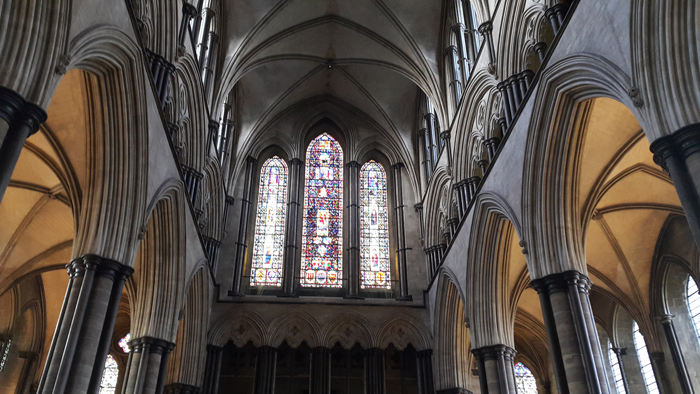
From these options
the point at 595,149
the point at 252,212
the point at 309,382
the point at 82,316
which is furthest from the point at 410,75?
the point at 82,316

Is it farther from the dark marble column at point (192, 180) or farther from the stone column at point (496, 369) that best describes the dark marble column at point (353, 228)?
the dark marble column at point (192, 180)

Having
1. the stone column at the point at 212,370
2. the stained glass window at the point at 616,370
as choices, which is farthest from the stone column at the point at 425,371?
the stone column at the point at 212,370

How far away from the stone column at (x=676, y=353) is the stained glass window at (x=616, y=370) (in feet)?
7.80

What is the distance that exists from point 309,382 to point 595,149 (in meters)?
10.3

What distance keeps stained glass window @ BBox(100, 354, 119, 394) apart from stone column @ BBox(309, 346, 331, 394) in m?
7.04

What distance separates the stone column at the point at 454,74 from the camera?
1551 centimetres

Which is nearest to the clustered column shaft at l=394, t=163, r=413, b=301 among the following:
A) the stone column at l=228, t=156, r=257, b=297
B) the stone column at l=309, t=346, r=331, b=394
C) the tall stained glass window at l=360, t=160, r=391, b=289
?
the tall stained glass window at l=360, t=160, r=391, b=289

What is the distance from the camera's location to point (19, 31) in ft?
20.3

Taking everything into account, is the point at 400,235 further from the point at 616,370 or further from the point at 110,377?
the point at 110,377

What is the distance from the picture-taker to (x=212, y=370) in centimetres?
1584

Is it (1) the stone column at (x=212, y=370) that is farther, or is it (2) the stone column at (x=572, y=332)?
(1) the stone column at (x=212, y=370)

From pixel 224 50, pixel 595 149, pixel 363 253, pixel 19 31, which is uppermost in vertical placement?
pixel 224 50

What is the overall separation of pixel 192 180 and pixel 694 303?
12626 millimetres

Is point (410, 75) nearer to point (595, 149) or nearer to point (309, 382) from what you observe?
point (595, 149)
